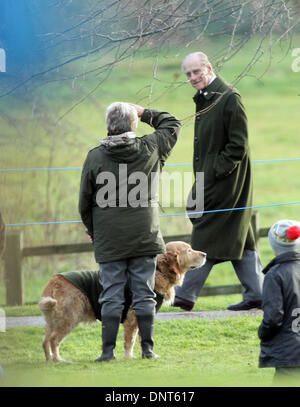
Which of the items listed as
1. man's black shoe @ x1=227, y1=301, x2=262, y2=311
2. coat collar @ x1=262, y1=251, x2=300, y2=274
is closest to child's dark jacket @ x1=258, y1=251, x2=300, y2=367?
coat collar @ x1=262, y1=251, x2=300, y2=274

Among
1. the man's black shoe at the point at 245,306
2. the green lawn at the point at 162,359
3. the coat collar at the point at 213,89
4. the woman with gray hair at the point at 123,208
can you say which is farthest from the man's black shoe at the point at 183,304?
the coat collar at the point at 213,89

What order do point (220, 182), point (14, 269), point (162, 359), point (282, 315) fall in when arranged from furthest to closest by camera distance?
1. point (14, 269)
2. point (220, 182)
3. point (162, 359)
4. point (282, 315)

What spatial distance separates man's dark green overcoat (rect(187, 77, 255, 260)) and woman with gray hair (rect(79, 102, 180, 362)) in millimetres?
550

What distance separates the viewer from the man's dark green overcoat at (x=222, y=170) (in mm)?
4875

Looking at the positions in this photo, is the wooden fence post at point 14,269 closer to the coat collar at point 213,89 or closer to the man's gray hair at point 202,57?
the coat collar at point 213,89

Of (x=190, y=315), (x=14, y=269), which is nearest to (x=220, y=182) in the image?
(x=190, y=315)

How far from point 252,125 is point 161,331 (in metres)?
8.86

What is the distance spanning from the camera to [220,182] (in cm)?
503

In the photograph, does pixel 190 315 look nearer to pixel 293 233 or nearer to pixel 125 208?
pixel 125 208

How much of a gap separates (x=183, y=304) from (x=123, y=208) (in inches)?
48.7

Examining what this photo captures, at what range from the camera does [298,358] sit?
387 centimetres

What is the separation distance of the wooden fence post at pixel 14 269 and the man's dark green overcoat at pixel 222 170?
1540mm

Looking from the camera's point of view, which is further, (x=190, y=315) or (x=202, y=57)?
(x=190, y=315)

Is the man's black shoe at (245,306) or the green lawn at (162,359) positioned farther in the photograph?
the man's black shoe at (245,306)
